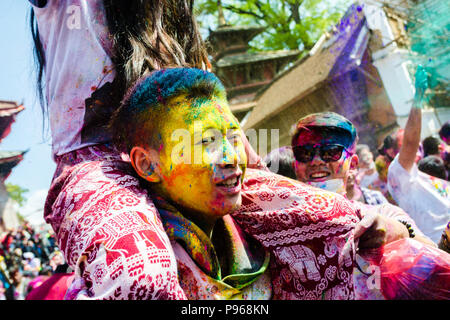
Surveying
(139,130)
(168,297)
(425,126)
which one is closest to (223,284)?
(168,297)

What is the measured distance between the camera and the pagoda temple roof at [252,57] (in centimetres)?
2217

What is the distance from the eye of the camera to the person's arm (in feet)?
10.3

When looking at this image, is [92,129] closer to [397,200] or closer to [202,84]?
[202,84]

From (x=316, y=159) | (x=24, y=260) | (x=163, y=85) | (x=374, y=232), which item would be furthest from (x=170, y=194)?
(x=24, y=260)

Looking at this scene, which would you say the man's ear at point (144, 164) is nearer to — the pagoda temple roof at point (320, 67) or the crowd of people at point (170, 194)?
the crowd of people at point (170, 194)

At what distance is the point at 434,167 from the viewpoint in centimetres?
442

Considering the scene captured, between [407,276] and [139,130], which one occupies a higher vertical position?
[139,130]

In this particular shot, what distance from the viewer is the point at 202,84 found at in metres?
1.26

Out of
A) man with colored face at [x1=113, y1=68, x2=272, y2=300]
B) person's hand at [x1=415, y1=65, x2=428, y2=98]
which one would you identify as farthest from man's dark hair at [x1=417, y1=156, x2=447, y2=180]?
man with colored face at [x1=113, y1=68, x2=272, y2=300]

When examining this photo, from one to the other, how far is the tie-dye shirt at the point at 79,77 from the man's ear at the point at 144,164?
270mm

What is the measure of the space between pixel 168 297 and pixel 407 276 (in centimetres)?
98

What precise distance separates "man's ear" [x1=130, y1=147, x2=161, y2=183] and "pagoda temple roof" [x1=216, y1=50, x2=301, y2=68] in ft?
70.1
